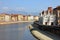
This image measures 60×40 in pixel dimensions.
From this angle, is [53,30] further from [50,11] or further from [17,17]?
[17,17]

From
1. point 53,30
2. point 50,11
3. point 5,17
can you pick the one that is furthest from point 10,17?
point 53,30

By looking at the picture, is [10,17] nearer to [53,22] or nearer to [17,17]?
[17,17]

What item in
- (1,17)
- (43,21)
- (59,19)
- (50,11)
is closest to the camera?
(59,19)

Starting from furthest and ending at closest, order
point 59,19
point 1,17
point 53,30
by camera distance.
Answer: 1. point 1,17
2. point 59,19
3. point 53,30

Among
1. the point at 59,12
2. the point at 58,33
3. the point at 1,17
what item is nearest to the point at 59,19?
the point at 59,12

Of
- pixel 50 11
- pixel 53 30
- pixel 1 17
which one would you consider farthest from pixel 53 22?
pixel 1 17

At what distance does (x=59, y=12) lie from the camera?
5625 cm

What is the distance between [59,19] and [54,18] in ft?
7.35

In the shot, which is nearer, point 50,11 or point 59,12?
point 59,12

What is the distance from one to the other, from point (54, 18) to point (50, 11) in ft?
43.6

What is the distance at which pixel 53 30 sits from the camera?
3903cm

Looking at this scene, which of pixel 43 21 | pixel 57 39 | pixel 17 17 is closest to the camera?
pixel 57 39

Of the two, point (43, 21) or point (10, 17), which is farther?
point (10, 17)

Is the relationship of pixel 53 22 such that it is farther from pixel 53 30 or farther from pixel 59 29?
pixel 59 29
